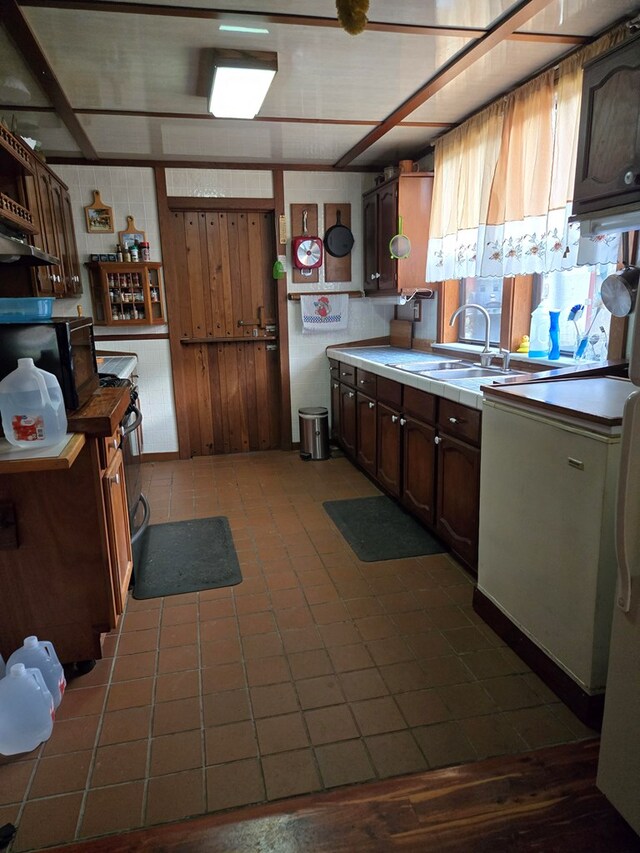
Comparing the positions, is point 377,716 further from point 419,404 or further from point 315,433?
point 315,433

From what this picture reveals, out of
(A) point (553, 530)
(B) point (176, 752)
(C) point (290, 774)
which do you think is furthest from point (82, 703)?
(A) point (553, 530)

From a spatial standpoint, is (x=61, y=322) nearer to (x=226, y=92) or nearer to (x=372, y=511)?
(x=226, y=92)

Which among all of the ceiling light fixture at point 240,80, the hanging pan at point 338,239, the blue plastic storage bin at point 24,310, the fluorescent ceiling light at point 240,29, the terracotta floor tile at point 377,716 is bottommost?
the terracotta floor tile at point 377,716

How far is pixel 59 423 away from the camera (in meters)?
1.74

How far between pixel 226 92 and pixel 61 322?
1.51 meters

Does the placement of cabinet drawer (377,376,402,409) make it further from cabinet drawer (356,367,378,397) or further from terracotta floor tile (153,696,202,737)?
terracotta floor tile (153,696,202,737)

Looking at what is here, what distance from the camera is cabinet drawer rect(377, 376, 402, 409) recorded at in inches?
129

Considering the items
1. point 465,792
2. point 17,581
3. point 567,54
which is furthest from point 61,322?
point 567,54

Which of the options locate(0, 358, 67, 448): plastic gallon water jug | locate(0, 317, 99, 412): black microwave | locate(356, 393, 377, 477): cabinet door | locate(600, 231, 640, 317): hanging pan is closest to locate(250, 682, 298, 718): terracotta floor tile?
locate(0, 358, 67, 448): plastic gallon water jug

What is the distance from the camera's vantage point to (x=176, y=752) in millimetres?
1639

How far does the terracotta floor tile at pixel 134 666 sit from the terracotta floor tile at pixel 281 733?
0.52 metres

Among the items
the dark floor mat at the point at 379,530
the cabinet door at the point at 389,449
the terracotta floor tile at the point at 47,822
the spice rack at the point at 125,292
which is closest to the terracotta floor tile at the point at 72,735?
the terracotta floor tile at the point at 47,822

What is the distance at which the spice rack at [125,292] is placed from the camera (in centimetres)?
421

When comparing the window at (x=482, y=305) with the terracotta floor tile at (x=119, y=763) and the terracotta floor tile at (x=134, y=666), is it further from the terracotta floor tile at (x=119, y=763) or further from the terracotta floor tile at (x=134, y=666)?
the terracotta floor tile at (x=119, y=763)
